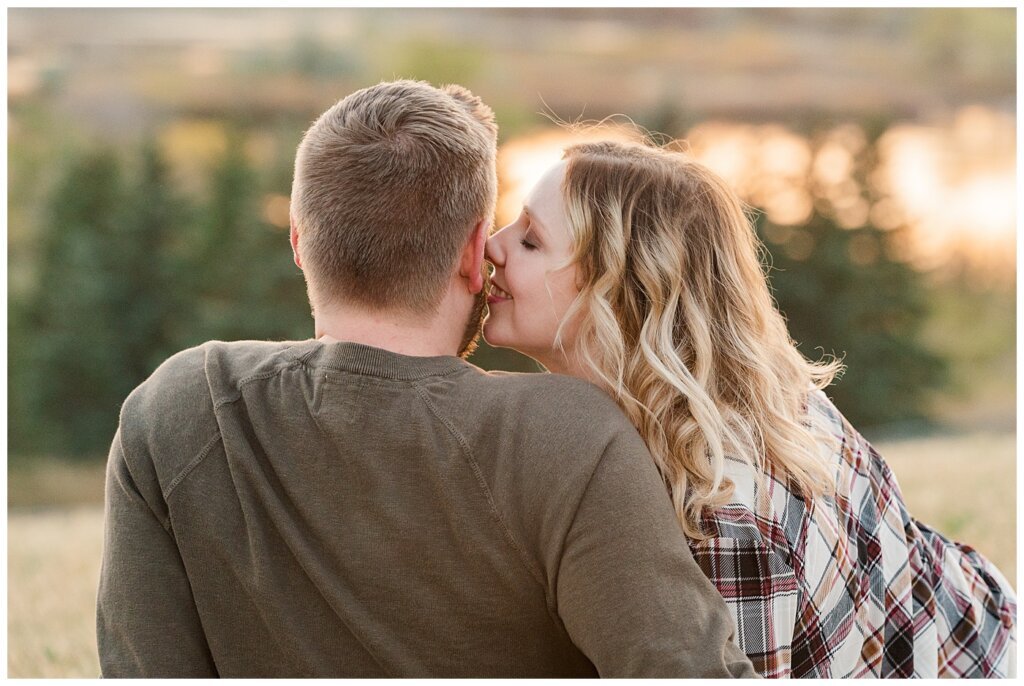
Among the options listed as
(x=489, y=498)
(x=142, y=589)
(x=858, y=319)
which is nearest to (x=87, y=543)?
(x=142, y=589)

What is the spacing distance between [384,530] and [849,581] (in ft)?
3.36

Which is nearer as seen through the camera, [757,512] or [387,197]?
[387,197]

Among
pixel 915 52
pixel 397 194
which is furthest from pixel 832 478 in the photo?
pixel 915 52

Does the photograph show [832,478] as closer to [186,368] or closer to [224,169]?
[186,368]

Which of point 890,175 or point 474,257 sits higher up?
point 474,257

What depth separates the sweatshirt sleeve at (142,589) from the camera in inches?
70.8

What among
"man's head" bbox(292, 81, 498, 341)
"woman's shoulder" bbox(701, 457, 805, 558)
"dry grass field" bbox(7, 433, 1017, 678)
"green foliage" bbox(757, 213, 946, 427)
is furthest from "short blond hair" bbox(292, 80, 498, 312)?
"green foliage" bbox(757, 213, 946, 427)

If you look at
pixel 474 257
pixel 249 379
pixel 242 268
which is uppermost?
pixel 474 257

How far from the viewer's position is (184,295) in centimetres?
2242

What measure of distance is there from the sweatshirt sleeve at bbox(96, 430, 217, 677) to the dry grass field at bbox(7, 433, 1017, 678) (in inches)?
58.5

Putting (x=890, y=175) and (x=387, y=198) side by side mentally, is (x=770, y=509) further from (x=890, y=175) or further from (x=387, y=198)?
(x=890, y=175)

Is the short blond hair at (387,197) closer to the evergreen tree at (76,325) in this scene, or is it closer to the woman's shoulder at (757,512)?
the woman's shoulder at (757,512)

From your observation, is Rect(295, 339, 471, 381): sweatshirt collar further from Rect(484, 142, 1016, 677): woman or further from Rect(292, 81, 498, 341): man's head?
Rect(484, 142, 1016, 677): woman

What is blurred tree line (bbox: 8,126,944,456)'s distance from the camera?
71.1ft
